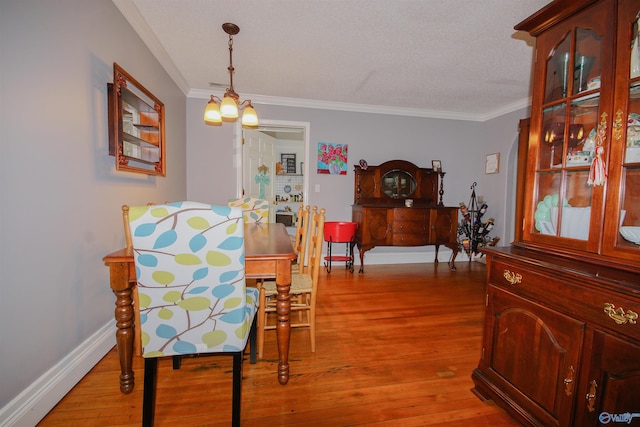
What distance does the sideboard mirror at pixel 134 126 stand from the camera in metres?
1.82

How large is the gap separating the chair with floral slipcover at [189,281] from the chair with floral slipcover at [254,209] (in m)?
1.77

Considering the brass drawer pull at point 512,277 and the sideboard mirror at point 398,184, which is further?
the sideboard mirror at point 398,184

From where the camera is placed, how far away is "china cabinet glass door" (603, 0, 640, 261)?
1033mm

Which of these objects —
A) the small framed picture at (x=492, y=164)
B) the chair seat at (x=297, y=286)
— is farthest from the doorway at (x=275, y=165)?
the small framed picture at (x=492, y=164)

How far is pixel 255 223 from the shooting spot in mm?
2828

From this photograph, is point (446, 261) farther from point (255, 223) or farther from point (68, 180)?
point (68, 180)

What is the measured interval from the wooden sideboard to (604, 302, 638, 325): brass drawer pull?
284 cm

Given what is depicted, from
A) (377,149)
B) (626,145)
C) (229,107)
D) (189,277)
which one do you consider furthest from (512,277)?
(377,149)

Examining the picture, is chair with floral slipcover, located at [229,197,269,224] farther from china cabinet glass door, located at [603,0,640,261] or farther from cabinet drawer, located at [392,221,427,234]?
china cabinet glass door, located at [603,0,640,261]

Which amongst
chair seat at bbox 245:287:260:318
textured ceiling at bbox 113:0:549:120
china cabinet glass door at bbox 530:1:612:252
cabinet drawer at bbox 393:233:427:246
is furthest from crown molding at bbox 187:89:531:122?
chair seat at bbox 245:287:260:318

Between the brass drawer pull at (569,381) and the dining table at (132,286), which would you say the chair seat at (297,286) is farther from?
the brass drawer pull at (569,381)

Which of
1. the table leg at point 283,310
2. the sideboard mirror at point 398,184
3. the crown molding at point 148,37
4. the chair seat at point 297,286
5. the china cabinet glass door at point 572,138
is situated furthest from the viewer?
the sideboard mirror at point 398,184

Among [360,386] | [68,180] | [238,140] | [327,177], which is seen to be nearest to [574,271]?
[360,386]

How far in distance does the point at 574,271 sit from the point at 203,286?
55.2 inches
